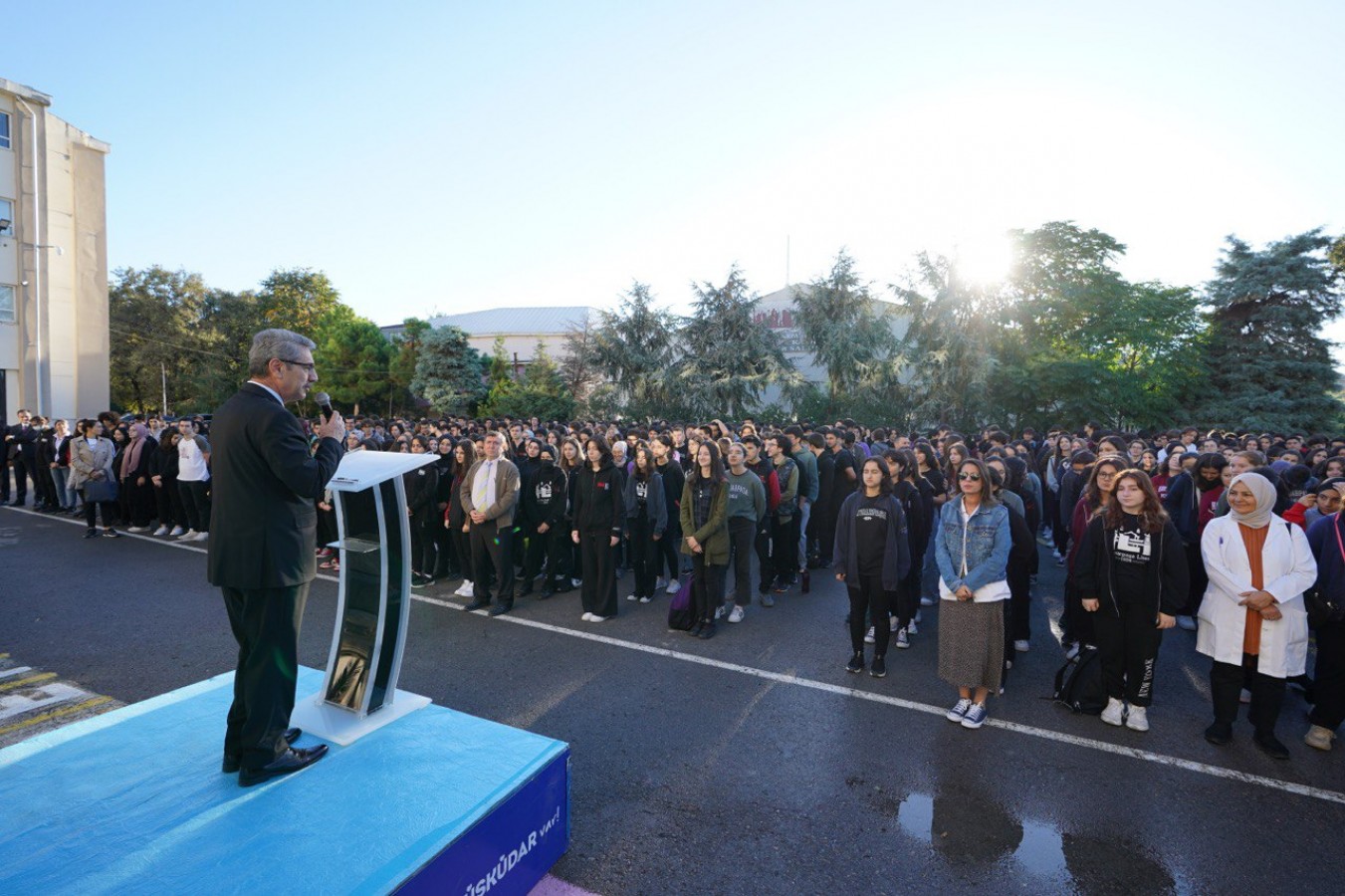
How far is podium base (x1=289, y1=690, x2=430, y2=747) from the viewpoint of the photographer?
366 cm

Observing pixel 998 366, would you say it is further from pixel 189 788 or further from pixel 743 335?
pixel 189 788

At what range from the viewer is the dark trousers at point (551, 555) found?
827 centimetres

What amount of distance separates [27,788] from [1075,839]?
531cm

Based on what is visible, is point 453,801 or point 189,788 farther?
point 189,788

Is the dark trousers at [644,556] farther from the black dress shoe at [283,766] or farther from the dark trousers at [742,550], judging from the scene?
the black dress shoe at [283,766]

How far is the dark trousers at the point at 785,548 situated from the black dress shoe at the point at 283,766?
606cm

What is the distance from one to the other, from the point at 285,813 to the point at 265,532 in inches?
49.2

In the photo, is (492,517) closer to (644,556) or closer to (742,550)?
(644,556)

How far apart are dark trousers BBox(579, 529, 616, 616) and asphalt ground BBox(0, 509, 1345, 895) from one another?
30 cm

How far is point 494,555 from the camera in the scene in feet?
25.1

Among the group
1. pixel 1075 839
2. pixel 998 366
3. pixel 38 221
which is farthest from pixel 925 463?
pixel 38 221

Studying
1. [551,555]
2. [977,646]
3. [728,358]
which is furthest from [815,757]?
[728,358]

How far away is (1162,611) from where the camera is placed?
4918 mm

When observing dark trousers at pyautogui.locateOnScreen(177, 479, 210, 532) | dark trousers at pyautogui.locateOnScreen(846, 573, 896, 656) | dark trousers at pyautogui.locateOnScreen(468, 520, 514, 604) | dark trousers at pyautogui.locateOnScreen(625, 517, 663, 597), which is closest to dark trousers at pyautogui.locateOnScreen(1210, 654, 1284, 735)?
dark trousers at pyautogui.locateOnScreen(846, 573, 896, 656)
